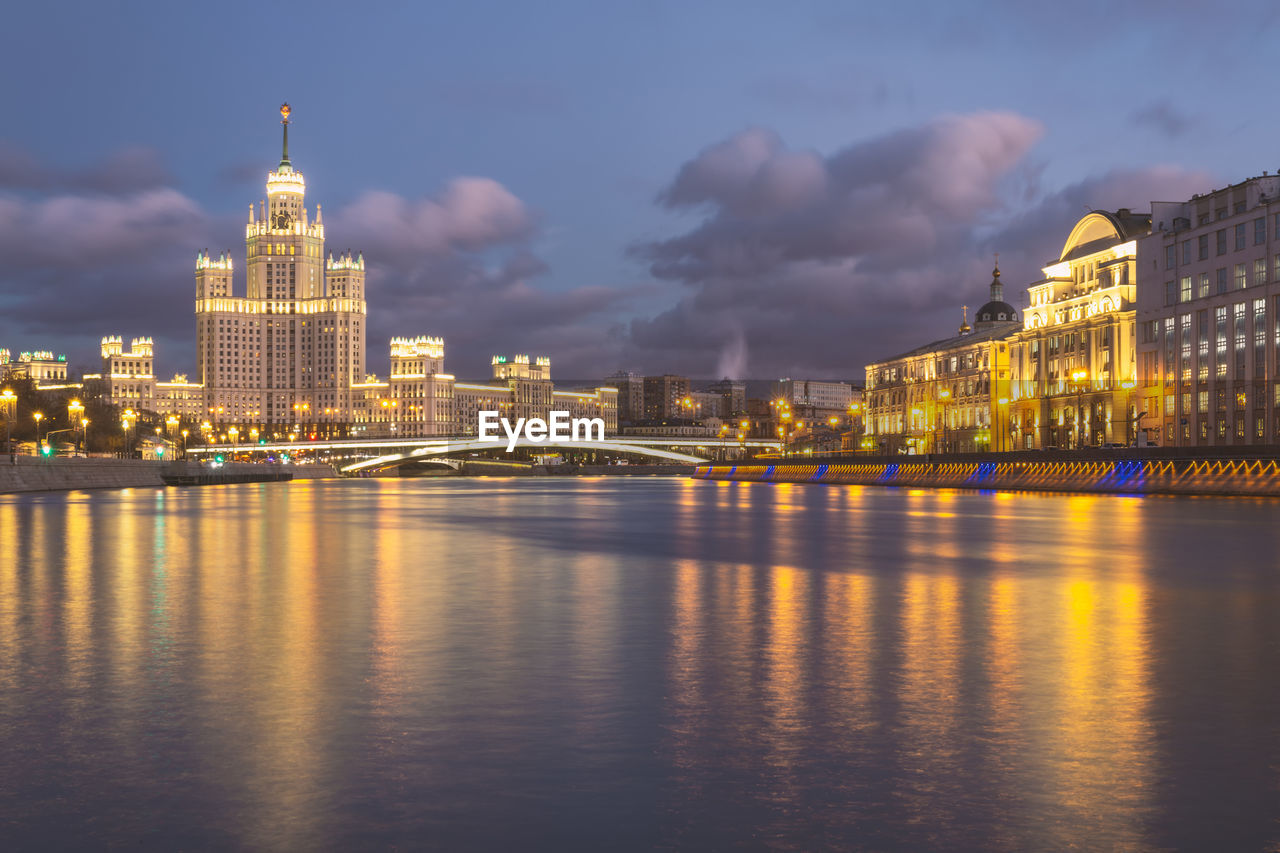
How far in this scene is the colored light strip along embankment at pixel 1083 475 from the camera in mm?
56656

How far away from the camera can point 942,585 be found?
59.2ft

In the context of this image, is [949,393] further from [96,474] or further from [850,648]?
[850,648]

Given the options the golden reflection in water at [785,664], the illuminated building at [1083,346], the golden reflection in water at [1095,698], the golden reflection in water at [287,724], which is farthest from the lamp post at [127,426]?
the golden reflection in water at [1095,698]

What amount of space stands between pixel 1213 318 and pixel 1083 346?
896 inches

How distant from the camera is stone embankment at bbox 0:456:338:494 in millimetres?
77875

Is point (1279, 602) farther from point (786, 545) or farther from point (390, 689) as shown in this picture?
point (786, 545)

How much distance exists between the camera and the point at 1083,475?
229 ft

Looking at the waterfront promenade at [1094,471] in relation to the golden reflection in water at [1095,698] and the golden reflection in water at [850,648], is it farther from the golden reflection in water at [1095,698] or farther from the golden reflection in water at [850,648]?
the golden reflection in water at [850,648]

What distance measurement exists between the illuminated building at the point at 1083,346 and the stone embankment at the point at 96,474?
71.1 m

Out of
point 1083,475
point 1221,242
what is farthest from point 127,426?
point 1221,242

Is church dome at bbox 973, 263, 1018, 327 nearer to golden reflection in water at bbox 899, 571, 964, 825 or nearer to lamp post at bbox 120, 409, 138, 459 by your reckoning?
lamp post at bbox 120, 409, 138, 459

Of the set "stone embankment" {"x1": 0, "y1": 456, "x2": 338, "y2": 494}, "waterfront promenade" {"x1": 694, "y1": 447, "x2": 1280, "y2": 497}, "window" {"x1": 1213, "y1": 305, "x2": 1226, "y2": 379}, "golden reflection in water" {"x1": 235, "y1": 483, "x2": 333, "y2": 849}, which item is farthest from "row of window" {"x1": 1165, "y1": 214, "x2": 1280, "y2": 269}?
"stone embankment" {"x1": 0, "y1": 456, "x2": 338, "y2": 494}

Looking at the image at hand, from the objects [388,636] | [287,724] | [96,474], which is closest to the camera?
[287,724]

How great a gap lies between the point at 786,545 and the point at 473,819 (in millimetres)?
21693
